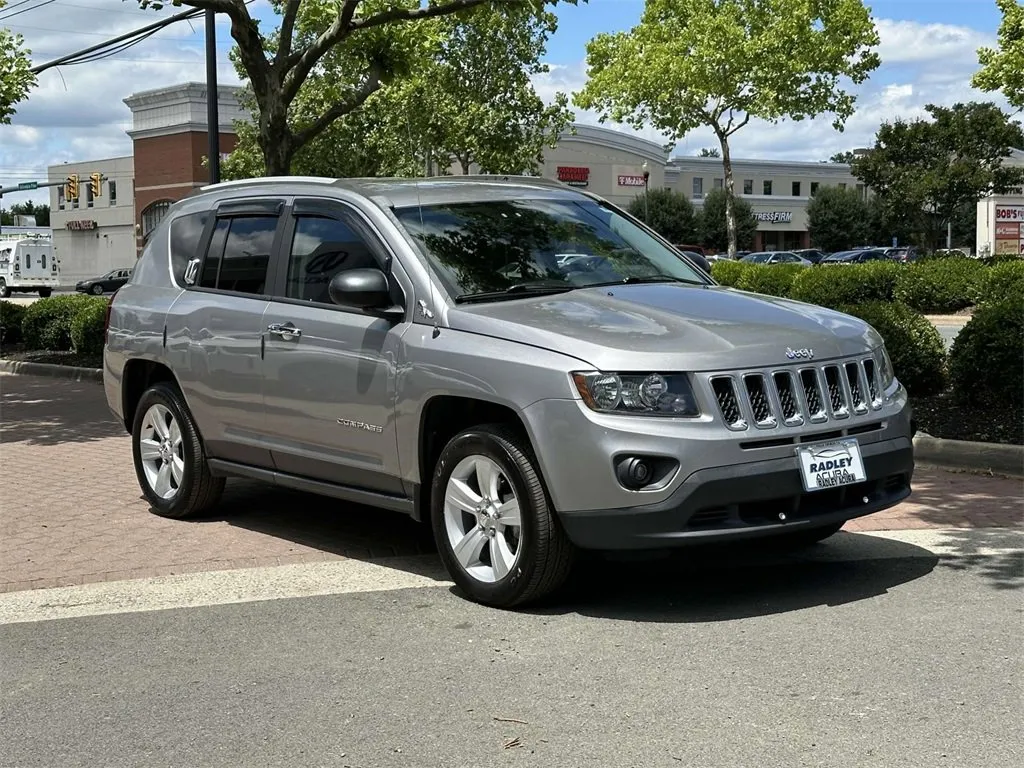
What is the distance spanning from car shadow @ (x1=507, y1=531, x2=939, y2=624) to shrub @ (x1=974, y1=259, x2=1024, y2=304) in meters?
14.3

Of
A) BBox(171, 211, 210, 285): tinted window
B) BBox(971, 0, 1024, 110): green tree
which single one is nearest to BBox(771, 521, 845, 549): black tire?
BBox(171, 211, 210, 285): tinted window

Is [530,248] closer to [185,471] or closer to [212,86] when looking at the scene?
A: [185,471]

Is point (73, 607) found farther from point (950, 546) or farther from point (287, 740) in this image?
point (950, 546)

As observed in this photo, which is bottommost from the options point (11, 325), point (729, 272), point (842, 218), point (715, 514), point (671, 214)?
point (715, 514)

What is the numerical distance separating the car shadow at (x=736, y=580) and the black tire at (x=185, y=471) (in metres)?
2.49

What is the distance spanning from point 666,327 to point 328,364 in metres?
1.81

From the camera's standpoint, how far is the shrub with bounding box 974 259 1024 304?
20.3 metres

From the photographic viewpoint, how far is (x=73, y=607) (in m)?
6.15

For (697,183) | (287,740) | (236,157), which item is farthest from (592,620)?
(697,183)

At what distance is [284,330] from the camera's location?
6.81 meters

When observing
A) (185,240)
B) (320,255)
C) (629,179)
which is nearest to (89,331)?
(185,240)

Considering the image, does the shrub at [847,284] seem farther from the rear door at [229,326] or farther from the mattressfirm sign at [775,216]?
the mattressfirm sign at [775,216]

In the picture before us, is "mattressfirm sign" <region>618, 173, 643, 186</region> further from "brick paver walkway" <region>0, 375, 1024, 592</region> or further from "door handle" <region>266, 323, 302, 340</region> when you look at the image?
"door handle" <region>266, 323, 302, 340</region>

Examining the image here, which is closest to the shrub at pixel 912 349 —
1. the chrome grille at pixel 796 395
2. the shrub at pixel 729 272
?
the chrome grille at pixel 796 395
